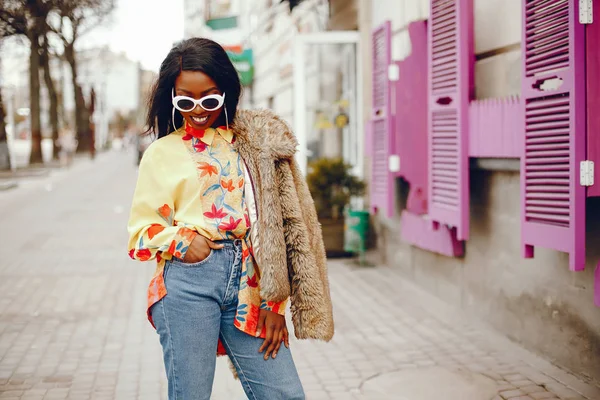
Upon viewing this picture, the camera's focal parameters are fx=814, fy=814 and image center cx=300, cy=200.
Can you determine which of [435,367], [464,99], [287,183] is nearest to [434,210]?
[464,99]

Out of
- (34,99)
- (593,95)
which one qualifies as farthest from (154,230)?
(34,99)

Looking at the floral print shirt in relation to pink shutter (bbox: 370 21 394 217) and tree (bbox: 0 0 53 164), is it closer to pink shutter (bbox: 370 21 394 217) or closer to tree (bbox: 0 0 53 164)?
pink shutter (bbox: 370 21 394 217)

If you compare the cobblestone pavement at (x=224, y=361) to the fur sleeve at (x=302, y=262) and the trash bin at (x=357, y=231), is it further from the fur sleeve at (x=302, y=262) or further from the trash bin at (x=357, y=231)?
the fur sleeve at (x=302, y=262)

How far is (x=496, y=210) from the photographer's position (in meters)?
5.98

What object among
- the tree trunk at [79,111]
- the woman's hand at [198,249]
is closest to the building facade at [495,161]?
the woman's hand at [198,249]

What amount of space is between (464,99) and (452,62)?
350 millimetres

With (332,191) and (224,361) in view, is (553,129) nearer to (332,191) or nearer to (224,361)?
(224,361)

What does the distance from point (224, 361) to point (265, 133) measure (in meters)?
3.02

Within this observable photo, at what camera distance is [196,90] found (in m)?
2.65

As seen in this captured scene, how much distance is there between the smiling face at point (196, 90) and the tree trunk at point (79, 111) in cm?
3705

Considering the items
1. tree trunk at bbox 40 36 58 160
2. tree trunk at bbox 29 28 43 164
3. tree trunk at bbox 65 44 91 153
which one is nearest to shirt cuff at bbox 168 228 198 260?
tree trunk at bbox 29 28 43 164

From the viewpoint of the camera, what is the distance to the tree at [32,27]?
14.2m

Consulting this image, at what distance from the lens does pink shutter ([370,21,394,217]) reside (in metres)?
7.98

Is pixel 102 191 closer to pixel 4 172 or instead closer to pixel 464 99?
pixel 4 172
